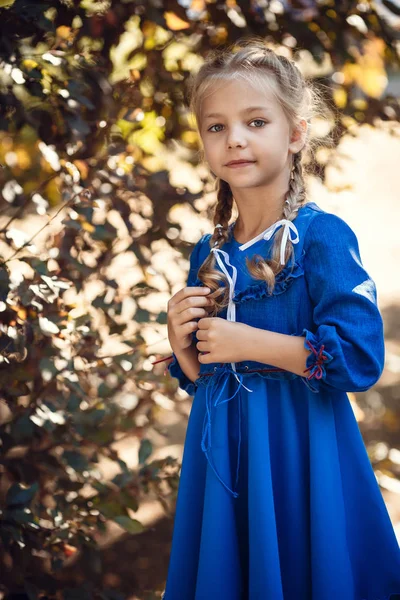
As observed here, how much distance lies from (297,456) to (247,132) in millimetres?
692

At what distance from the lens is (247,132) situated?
1.49m

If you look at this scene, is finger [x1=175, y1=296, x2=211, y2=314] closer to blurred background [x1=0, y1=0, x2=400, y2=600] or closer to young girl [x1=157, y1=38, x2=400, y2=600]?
young girl [x1=157, y1=38, x2=400, y2=600]

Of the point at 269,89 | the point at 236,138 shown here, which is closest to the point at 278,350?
the point at 236,138

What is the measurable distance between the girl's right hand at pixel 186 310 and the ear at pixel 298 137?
377 mm

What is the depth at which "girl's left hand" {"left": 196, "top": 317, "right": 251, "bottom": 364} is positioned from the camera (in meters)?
1.45

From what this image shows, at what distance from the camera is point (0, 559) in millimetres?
2012

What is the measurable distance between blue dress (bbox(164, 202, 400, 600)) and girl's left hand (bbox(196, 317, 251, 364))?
0.07m

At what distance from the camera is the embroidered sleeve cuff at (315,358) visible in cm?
135

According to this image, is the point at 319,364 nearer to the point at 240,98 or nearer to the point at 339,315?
the point at 339,315

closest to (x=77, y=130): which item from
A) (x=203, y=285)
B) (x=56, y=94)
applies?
(x=56, y=94)

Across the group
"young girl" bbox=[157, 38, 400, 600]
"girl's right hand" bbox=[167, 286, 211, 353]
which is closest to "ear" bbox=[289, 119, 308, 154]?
"young girl" bbox=[157, 38, 400, 600]

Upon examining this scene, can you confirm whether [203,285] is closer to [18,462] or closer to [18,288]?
[18,288]

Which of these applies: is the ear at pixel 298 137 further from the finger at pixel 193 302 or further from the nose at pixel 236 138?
the finger at pixel 193 302

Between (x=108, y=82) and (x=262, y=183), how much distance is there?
0.85 metres
